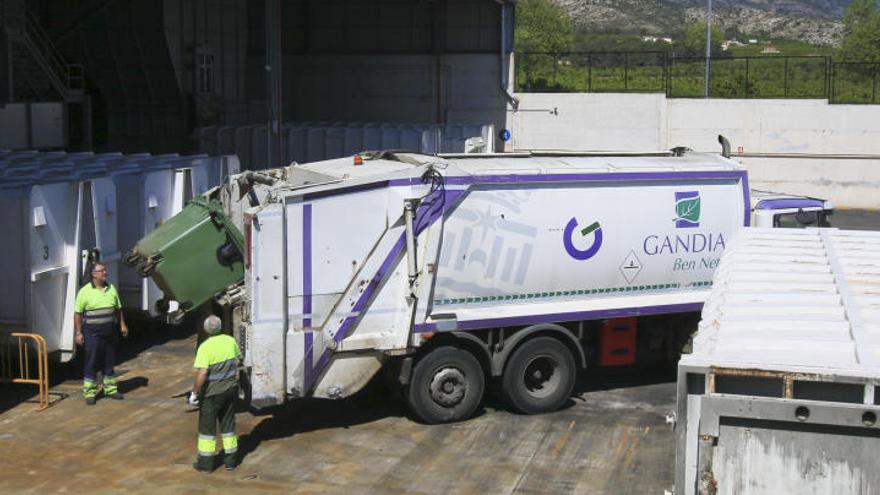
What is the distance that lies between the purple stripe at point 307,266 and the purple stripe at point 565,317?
113 centimetres

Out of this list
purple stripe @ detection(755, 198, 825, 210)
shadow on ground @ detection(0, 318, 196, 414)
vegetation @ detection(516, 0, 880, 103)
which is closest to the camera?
shadow on ground @ detection(0, 318, 196, 414)

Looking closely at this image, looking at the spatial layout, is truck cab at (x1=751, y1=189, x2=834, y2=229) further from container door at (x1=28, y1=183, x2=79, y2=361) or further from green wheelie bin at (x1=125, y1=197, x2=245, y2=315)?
container door at (x1=28, y1=183, x2=79, y2=361)

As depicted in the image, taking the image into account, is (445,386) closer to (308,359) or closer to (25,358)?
(308,359)

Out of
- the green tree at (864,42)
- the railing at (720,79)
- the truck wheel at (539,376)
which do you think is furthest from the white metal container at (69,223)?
the green tree at (864,42)

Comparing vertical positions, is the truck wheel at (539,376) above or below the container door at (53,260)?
below

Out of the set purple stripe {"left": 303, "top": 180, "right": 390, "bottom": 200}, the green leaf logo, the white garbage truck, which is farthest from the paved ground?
purple stripe {"left": 303, "top": 180, "right": 390, "bottom": 200}

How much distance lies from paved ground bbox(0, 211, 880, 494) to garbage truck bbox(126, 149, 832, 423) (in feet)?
1.61

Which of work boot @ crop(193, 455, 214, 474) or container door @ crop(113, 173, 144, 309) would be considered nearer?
work boot @ crop(193, 455, 214, 474)

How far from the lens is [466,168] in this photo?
11.7 meters

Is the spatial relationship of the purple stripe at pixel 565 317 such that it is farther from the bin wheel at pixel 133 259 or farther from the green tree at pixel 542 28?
the green tree at pixel 542 28

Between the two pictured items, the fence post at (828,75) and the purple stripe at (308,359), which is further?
the fence post at (828,75)

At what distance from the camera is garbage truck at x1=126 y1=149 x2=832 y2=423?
34.8 feet

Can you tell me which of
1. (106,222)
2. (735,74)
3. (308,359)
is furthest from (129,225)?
(735,74)

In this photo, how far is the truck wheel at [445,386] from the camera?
1134 centimetres
